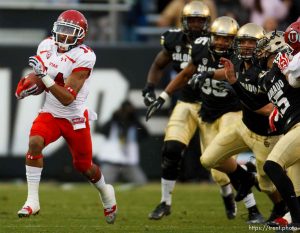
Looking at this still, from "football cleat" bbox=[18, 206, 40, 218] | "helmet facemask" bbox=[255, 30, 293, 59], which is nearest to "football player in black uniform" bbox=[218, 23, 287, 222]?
"helmet facemask" bbox=[255, 30, 293, 59]

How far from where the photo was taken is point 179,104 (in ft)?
32.3

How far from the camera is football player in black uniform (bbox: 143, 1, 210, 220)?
31.0 ft

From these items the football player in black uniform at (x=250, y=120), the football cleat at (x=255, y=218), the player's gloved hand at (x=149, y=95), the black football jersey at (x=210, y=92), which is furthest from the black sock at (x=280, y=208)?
the player's gloved hand at (x=149, y=95)

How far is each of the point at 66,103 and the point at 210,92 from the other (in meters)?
1.87

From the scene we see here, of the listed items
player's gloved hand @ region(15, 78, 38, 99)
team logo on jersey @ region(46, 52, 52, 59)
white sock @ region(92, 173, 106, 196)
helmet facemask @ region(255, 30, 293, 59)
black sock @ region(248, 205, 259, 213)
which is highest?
helmet facemask @ region(255, 30, 293, 59)

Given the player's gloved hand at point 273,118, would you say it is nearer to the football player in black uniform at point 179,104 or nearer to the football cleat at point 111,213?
the football player in black uniform at point 179,104

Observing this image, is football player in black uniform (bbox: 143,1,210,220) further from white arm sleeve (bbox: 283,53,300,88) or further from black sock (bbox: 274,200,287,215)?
white arm sleeve (bbox: 283,53,300,88)

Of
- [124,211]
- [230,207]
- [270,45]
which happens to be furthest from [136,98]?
[270,45]

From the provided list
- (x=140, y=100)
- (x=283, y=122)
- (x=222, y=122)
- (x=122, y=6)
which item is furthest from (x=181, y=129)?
(x=122, y=6)

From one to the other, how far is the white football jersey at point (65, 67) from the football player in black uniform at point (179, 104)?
1.39 m

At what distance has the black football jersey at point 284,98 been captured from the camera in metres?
7.62

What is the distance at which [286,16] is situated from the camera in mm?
14172

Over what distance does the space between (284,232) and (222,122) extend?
2.11 meters

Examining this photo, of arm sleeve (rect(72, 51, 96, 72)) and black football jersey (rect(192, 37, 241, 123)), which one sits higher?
arm sleeve (rect(72, 51, 96, 72))
